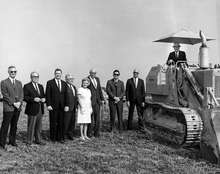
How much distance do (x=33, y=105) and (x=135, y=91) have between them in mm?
3749

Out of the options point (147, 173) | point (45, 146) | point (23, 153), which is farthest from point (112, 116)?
point (147, 173)

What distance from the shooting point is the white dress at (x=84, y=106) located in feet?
30.8

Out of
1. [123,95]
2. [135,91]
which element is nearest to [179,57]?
[135,91]

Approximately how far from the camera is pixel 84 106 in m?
9.45

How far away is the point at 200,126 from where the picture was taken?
8.30 meters

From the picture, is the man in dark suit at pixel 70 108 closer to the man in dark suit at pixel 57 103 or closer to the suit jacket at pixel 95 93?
the man in dark suit at pixel 57 103

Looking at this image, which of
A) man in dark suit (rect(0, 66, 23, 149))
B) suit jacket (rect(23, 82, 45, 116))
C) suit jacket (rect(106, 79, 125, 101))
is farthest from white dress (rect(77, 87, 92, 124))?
man in dark suit (rect(0, 66, 23, 149))

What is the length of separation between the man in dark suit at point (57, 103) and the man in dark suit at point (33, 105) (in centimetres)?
28

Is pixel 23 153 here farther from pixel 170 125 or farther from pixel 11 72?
pixel 170 125

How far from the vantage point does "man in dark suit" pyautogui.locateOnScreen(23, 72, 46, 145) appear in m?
8.63

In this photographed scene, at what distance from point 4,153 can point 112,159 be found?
246 centimetres

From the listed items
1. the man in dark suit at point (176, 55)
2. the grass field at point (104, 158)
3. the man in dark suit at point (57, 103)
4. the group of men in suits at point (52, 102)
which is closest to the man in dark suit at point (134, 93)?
the group of men in suits at point (52, 102)

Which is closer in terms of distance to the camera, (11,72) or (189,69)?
(11,72)

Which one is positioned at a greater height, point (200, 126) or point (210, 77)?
point (210, 77)
